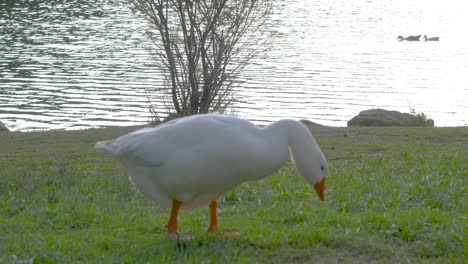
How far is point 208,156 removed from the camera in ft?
16.9

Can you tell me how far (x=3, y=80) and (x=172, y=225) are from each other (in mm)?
17503

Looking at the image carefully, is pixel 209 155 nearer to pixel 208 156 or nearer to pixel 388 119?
pixel 208 156

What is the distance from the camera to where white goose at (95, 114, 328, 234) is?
5141mm

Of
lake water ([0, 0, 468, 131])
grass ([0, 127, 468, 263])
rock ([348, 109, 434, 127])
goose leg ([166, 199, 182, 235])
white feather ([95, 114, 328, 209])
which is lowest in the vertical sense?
lake water ([0, 0, 468, 131])

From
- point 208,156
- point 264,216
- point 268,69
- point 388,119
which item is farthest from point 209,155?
point 268,69

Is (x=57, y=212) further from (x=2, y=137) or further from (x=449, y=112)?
(x=449, y=112)

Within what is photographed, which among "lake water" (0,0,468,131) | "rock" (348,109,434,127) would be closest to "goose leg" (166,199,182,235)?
"rock" (348,109,434,127)

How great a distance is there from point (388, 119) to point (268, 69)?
29.2 feet

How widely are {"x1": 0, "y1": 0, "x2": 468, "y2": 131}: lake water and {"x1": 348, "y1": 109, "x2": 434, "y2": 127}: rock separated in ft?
5.63

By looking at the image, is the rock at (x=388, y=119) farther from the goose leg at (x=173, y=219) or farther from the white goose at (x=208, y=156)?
the goose leg at (x=173, y=219)

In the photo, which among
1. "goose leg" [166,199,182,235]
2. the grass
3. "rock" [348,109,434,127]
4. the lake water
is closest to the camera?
the grass

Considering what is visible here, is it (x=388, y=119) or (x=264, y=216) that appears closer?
(x=264, y=216)

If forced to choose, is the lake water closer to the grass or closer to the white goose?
the grass

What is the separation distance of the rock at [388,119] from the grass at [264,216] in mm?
5133
